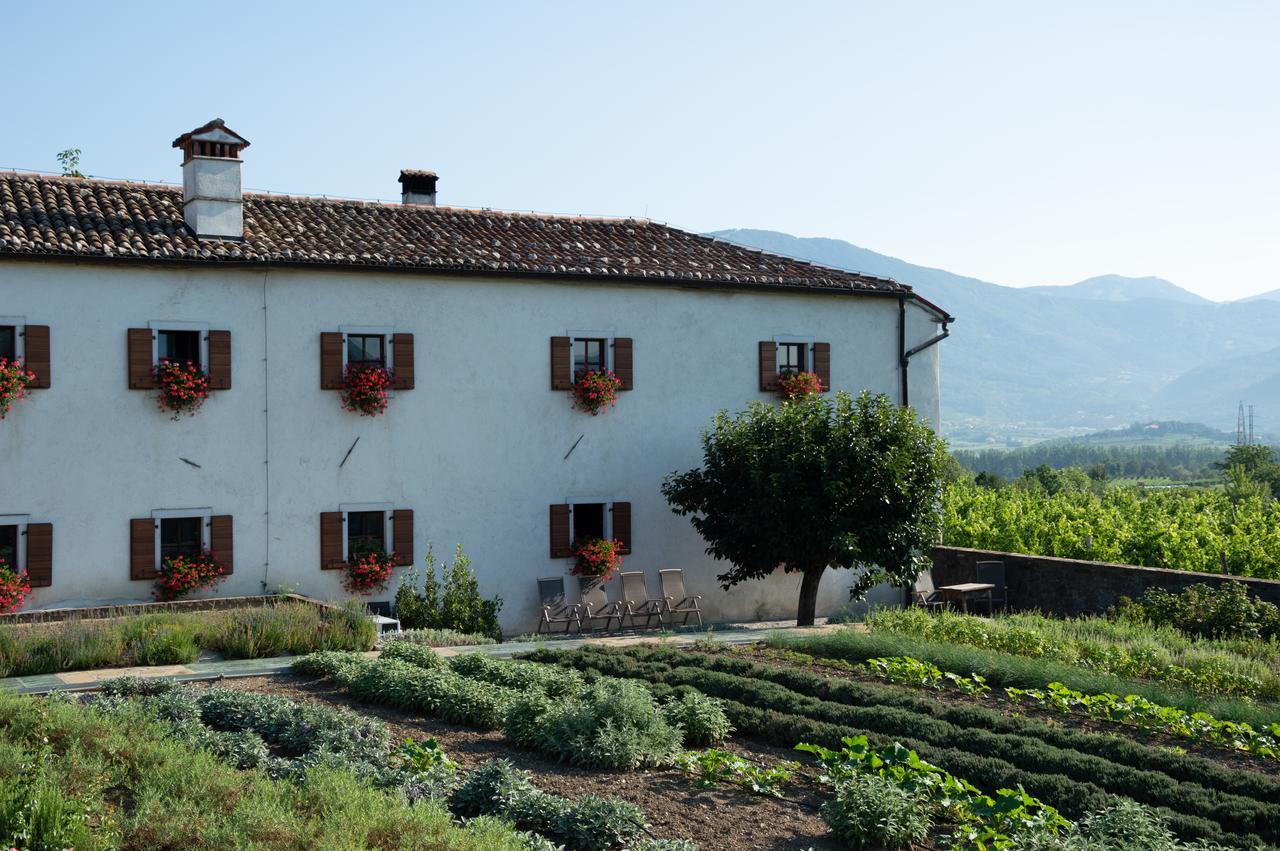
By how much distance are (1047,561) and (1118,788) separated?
11.7 metres

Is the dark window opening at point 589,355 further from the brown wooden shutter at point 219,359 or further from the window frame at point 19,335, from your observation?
the window frame at point 19,335

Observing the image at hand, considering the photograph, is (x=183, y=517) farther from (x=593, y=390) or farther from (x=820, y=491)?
(x=820, y=491)

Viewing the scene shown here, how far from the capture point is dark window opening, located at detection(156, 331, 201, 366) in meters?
16.8

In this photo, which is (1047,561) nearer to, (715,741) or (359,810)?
(715,741)

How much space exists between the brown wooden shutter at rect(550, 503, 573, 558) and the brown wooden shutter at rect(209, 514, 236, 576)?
4.72 metres

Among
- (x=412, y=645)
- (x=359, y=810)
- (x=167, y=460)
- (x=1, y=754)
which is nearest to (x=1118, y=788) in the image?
(x=359, y=810)

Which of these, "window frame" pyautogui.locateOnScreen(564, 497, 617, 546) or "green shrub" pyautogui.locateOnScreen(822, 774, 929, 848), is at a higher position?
"window frame" pyautogui.locateOnScreen(564, 497, 617, 546)

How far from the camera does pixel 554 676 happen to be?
10695mm

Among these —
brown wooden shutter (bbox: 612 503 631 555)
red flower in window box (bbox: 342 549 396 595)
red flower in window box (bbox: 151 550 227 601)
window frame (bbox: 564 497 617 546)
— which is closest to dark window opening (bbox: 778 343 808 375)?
brown wooden shutter (bbox: 612 503 631 555)

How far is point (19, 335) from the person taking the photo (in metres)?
15.8

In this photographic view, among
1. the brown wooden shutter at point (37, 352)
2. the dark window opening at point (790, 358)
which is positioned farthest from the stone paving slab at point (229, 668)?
the dark window opening at point (790, 358)

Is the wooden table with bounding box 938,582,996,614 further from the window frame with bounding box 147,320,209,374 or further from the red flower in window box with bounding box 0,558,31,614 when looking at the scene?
the red flower in window box with bounding box 0,558,31,614

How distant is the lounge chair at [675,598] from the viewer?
1966cm

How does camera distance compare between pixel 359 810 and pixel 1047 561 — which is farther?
pixel 1047 561
